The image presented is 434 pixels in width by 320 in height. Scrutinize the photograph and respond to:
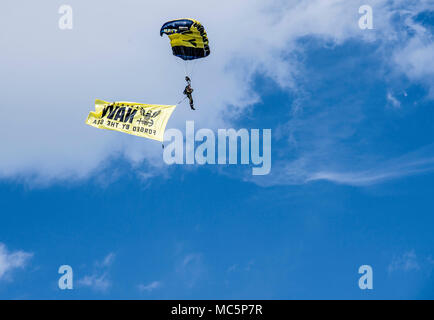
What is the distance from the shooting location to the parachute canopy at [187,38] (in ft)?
199

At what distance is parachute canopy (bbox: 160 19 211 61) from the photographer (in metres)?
60.6

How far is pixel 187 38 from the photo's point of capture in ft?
203

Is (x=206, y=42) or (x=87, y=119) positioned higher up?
(x=206, y=42)

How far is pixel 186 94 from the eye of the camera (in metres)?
62.6
